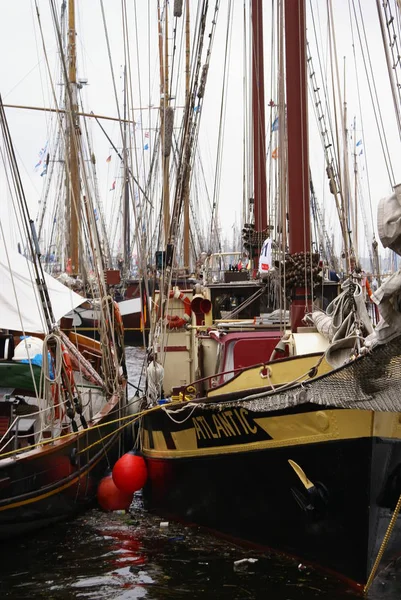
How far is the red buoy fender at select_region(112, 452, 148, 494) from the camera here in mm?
11422

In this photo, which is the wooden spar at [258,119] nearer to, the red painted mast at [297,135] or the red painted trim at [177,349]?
the red painted trim at [177,349]

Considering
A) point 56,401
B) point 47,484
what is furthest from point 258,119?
point 47,484

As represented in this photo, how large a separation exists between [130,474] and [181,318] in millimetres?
4607

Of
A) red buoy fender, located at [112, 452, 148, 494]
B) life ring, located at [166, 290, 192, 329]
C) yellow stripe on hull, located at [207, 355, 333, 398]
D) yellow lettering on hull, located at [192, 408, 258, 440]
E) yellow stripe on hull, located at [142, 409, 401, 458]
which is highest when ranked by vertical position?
life ring, located at [166, 290, 192, 329]

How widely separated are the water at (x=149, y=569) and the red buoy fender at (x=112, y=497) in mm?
899

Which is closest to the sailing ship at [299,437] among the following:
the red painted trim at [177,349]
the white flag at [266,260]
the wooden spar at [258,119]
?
the white flag at [266,260]

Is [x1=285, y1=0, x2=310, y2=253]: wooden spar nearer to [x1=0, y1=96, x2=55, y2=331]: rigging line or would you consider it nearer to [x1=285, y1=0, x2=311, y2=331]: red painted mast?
[x1=285, y1=0, x2=311, y2=331]: red painted mast

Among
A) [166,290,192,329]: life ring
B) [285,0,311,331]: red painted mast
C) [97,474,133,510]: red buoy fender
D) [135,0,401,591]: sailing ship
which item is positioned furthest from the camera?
[166,290,192,329]: life ring

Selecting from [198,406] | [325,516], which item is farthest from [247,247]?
[325,516]

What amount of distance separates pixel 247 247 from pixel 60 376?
502 inches

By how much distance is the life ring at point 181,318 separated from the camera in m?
15.3

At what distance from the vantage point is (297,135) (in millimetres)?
12359

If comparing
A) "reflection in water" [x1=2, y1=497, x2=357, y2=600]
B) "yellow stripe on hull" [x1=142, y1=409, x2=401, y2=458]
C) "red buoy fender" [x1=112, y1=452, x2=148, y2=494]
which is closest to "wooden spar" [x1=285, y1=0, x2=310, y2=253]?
"yellow stripe on hull" [x1=142, y1=409, x2=401, y2=458]

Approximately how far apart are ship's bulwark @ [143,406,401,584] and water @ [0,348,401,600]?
23 centimetres
